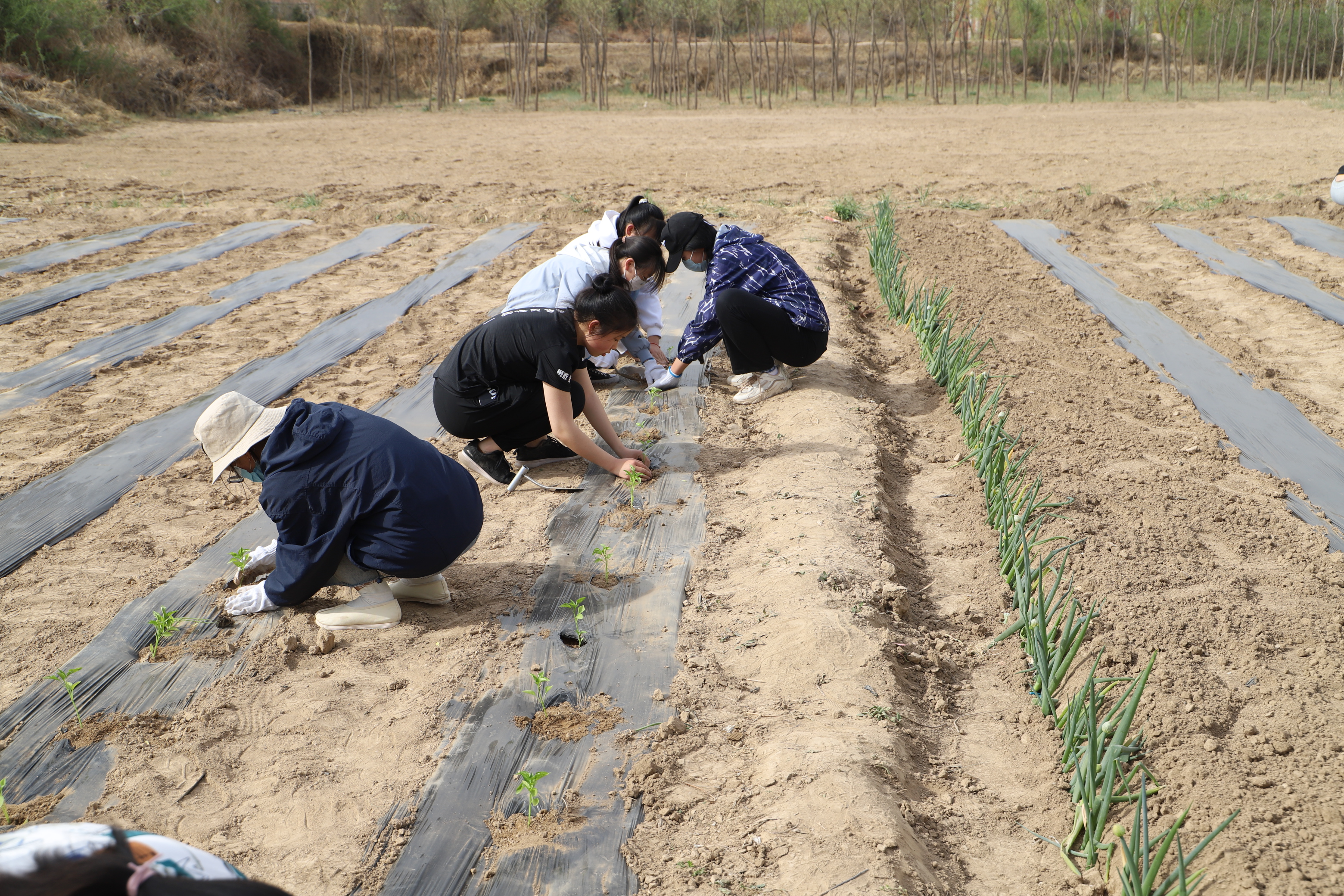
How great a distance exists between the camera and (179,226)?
7777 mm

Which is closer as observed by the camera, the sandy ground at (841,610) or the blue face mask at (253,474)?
the sandy ground at (841,610)

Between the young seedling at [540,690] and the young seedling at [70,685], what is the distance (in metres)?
1.01

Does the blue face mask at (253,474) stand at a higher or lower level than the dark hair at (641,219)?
lower

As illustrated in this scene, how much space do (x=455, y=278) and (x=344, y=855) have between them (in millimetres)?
4997

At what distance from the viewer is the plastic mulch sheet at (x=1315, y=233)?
21.3 ft

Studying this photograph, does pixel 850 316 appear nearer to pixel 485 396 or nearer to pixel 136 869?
pixel 485 396

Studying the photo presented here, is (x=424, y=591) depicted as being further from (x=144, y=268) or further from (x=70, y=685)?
(x=144, y=268)

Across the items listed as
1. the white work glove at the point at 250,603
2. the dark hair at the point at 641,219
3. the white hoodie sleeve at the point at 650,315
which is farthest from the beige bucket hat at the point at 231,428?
the white hoodie sleeve at the point at 650,315

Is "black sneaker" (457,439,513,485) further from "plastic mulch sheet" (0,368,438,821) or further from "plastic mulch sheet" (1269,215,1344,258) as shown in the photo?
"plastic mulch sheet" (1269,215,1344,258)

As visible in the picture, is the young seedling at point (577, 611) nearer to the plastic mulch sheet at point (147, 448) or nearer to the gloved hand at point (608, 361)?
the plastic mulch sheet at point (147, 448)

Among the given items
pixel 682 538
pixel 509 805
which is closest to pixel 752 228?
pixel 682 538

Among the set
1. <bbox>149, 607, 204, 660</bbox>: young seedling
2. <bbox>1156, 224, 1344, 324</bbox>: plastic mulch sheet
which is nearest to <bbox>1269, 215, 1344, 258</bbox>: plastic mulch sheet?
<bbox>1156, 224, 1344, 324</bbox>: plastic mulch sheet

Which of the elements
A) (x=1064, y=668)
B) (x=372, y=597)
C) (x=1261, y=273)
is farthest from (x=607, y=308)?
(x=1261, y=273)

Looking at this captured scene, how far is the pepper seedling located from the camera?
2691 millimetres
